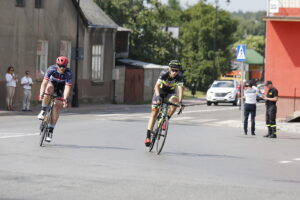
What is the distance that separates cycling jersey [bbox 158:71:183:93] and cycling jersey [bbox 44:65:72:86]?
1.95 m

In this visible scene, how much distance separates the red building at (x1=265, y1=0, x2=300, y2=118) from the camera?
3152 cm

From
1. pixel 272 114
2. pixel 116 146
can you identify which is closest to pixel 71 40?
pixel 272 114

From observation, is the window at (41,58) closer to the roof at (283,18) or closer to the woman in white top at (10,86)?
the woman in white top at (10,86)

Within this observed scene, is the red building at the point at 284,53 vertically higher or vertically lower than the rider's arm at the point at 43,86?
higher

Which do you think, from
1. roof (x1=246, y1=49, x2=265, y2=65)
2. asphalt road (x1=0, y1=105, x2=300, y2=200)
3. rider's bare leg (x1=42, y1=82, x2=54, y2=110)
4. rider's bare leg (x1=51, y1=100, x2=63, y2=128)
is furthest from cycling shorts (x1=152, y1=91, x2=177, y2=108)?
roof (x1=246, y1=49, x2=265, y2=65)

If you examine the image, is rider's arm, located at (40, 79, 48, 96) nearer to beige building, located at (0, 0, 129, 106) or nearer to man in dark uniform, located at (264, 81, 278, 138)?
man in dark uniform, located at (264, 81, 278, 138)

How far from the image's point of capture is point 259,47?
17675 centimetres

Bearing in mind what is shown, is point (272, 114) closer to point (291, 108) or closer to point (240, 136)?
point (240, 136)

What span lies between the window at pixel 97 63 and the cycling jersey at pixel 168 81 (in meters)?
28.9

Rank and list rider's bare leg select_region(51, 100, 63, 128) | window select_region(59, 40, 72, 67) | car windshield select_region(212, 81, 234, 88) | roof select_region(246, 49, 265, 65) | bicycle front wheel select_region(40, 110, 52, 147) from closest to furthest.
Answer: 1. bicycle front wheel select_region(40, 110, 52, 147)
2. rider's bare leg select_region(51, 100, 63, 128)
3. window select_region(59, 40, 72, 67)
4. car windshield select_region(212, 81, 234, 88)
5. roof select_region(246, 49, 265, 65)

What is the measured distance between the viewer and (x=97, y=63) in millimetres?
44781

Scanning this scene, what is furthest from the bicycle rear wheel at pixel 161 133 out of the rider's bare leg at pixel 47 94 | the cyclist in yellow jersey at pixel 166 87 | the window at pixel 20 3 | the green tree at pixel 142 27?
the green tree at pixel 142 27

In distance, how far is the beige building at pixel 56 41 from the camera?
3534cm

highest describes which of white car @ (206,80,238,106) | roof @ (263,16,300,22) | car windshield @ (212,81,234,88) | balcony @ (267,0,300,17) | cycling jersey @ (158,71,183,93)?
balcony @ (267,0,300,17)
